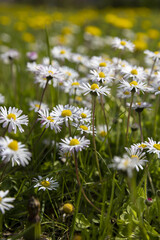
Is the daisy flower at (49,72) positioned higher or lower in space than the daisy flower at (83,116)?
higher

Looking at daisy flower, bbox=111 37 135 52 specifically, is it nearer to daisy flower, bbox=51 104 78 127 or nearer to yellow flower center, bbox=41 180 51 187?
daisy flower, bbox=51 104 78 127

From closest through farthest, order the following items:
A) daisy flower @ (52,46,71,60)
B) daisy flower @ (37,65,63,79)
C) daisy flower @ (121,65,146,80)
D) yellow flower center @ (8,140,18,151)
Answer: yellow flower center @ (8,140,18,151) < daisy flower @ (37,65,63,79) < daisy flower @ (121,65,146,80) < daisy flower @ (52,46,71,60)

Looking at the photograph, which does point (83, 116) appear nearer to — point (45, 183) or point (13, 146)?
point (45, 183)

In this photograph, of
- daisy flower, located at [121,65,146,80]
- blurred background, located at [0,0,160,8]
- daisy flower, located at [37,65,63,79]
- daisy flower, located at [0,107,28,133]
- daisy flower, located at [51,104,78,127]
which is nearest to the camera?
daisy flower, located at [0,107,28,133]

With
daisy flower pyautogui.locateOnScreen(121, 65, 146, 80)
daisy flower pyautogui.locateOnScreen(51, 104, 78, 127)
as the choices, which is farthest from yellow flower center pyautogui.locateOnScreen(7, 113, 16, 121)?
daisy flower pyautogui.locateOnScreen(121, 65, 146, 80)

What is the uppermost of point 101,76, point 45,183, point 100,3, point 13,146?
point 100,3

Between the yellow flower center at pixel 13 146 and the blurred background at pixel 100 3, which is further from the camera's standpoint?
the blurred background at pixel 100 3

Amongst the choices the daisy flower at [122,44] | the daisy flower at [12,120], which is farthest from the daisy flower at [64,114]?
the daisy flower at [122,44]

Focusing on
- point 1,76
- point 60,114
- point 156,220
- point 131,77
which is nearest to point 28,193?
point 60,114

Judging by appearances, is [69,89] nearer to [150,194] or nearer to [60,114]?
[60,114]

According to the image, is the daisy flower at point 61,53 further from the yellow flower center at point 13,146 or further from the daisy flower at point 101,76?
the yellow flower center at point 13,146

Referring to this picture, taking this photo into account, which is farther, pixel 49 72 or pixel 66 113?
pixel 49 72

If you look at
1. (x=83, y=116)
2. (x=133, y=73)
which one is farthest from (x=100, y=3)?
(x=83, y=116)

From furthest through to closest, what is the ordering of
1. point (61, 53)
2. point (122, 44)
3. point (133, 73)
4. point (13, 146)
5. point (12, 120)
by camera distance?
point (61, 53) < point (122, 44) < point (133, 73) < point (12, 120) < point (13, 146)
